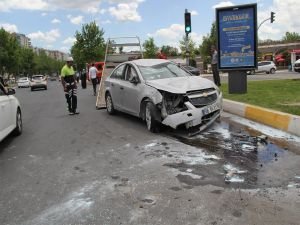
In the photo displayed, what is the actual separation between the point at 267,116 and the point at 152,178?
479 centimetres

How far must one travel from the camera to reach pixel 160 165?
6.61 metres

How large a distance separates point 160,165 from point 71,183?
1.41 meters

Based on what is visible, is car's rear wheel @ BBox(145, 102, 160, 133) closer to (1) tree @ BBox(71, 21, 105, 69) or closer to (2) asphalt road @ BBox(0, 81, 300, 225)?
(2) asphalt road @ BBox(0, 81, 300, 225)

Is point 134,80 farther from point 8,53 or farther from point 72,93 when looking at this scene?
point 8,53

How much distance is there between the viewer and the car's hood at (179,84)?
29.5 feet

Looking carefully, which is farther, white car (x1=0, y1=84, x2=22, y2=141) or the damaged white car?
the damaged white car

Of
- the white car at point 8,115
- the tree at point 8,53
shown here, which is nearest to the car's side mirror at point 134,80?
the white car at point 8,115

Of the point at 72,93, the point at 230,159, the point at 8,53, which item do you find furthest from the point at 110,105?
the point at 8,53

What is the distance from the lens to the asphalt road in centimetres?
461

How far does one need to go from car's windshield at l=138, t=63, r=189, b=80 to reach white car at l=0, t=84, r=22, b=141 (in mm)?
2994

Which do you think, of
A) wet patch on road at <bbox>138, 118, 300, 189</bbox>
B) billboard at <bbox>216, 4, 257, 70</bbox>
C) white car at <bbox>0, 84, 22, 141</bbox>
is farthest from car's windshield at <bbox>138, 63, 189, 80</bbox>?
billboard at <bbox>216, 4, 257, 70</bbox>

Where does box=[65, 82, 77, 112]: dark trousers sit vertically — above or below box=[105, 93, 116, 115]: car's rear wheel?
above

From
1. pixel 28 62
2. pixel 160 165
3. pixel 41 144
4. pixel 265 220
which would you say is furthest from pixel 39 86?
pixel 28 62

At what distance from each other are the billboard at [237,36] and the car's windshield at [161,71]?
4.12 m
